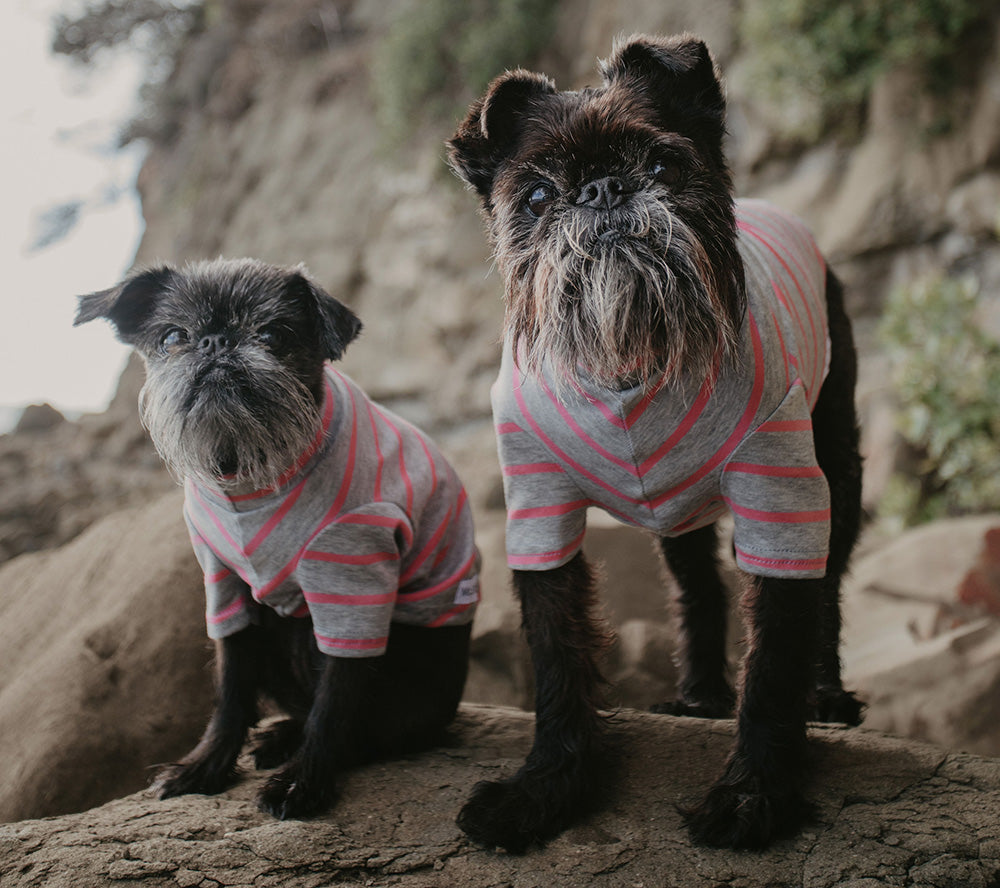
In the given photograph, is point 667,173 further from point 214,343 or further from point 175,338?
point 175,338

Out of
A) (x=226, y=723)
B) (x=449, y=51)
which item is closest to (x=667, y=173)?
(x=226, y=723)

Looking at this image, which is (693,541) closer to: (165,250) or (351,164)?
(351,164)

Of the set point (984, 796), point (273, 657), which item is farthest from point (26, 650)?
point (984, 796)

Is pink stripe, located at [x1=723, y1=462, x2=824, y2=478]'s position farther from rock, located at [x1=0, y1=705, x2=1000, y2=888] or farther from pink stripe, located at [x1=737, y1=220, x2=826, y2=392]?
rock, located at [x1=0, y1=705, x2=1000, y2=888]

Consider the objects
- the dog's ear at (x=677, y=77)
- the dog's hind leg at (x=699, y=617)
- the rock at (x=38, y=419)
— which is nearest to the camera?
the dog's ear at (x=677, y=77)

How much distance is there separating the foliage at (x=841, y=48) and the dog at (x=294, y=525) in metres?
5.06

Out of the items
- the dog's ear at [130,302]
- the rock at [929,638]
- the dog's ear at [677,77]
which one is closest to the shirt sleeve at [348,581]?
the dog's ear at [130,302]

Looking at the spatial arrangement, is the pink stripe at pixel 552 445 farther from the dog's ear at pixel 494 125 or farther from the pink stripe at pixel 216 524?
the pink stripe at pixel 216 524

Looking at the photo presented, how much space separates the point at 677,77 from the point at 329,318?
1143 mm

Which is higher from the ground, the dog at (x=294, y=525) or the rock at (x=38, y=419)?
the rock at (x=38, y=419)

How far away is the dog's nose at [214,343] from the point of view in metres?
2.59

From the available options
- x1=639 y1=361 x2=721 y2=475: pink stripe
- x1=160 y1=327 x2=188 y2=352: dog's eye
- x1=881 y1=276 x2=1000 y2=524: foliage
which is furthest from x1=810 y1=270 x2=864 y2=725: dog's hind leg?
x1=881 y1=276 x2=1000 y2=524: foliage

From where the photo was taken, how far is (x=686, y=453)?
2365 mm

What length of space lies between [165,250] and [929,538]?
31.4ft
